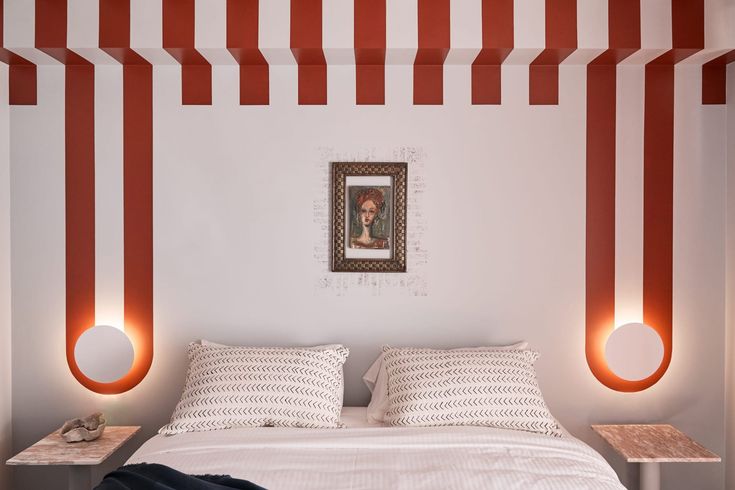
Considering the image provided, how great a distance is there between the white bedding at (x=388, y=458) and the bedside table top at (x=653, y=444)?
15.1 inches

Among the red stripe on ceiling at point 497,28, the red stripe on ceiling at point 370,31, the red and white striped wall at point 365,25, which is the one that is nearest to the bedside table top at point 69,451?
the red and white striped wall at point 365,25

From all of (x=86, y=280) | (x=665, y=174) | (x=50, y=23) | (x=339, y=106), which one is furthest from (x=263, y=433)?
(x=665, y=174)

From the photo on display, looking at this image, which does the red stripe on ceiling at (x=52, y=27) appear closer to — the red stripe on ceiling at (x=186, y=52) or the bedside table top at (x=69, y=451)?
the red stripe on ceiling at (x=186, y=52)

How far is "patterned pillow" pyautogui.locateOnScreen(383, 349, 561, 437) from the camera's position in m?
2.46

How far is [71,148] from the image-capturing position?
9.84ft

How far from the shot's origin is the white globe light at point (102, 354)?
2.95 m

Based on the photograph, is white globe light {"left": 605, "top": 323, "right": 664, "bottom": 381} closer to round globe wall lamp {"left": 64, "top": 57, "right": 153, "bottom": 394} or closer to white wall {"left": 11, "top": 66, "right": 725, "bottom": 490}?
white wall {"left": 11, "top": 66, "right": 725, "bottom": 490}

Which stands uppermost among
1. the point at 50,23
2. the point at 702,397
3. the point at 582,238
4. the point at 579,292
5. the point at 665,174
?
the point at 50,23

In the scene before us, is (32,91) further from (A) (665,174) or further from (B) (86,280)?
(A) (665,174)

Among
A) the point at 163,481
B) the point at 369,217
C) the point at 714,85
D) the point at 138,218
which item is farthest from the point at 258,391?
the point at 714,85

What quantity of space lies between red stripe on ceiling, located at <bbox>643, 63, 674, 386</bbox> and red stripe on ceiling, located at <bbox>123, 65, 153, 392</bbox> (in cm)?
252

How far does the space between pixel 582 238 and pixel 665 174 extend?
0.53m

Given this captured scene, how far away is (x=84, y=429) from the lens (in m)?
2.62

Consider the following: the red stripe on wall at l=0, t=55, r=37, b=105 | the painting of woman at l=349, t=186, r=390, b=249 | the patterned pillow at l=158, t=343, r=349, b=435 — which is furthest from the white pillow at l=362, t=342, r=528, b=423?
the red stripe on wall at l=0, t=55, r=37, b=105
